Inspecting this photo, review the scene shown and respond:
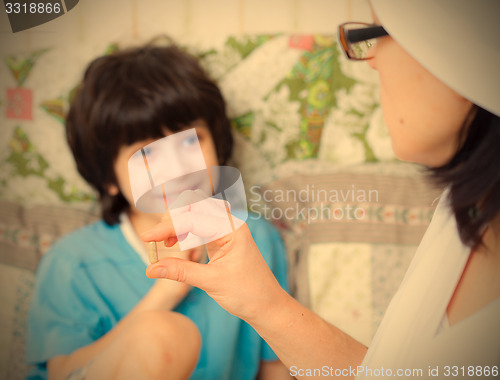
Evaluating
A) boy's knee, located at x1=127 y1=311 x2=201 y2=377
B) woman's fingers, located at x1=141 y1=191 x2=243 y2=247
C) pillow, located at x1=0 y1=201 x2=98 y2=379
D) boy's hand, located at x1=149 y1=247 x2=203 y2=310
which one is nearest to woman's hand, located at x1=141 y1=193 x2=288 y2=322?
woman's fingers, located at x1=141 y1=191 x2=243 y2=247

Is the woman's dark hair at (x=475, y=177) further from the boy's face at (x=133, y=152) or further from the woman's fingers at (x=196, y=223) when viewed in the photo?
the boy's face at (x=133, y=152)

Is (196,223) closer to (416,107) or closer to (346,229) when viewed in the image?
(416,107)

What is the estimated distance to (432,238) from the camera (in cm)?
35

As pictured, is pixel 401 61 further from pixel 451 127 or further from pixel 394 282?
pixel 394 282

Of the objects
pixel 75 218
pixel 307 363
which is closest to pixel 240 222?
pixel 307 363

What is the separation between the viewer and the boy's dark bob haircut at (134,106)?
56 centimetres

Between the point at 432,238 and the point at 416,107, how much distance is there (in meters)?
0.14

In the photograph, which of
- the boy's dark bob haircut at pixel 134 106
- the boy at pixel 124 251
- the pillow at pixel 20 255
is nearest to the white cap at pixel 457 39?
the boy at pixel 124 251

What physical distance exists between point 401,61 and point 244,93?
16.5 inches

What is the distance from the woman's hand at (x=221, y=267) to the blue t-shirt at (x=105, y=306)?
0.19 metres

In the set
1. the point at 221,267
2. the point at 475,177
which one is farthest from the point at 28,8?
the point at 475,177

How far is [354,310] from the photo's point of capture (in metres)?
0.49

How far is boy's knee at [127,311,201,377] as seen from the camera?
368 millimetres

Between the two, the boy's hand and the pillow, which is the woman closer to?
the boy's hand
